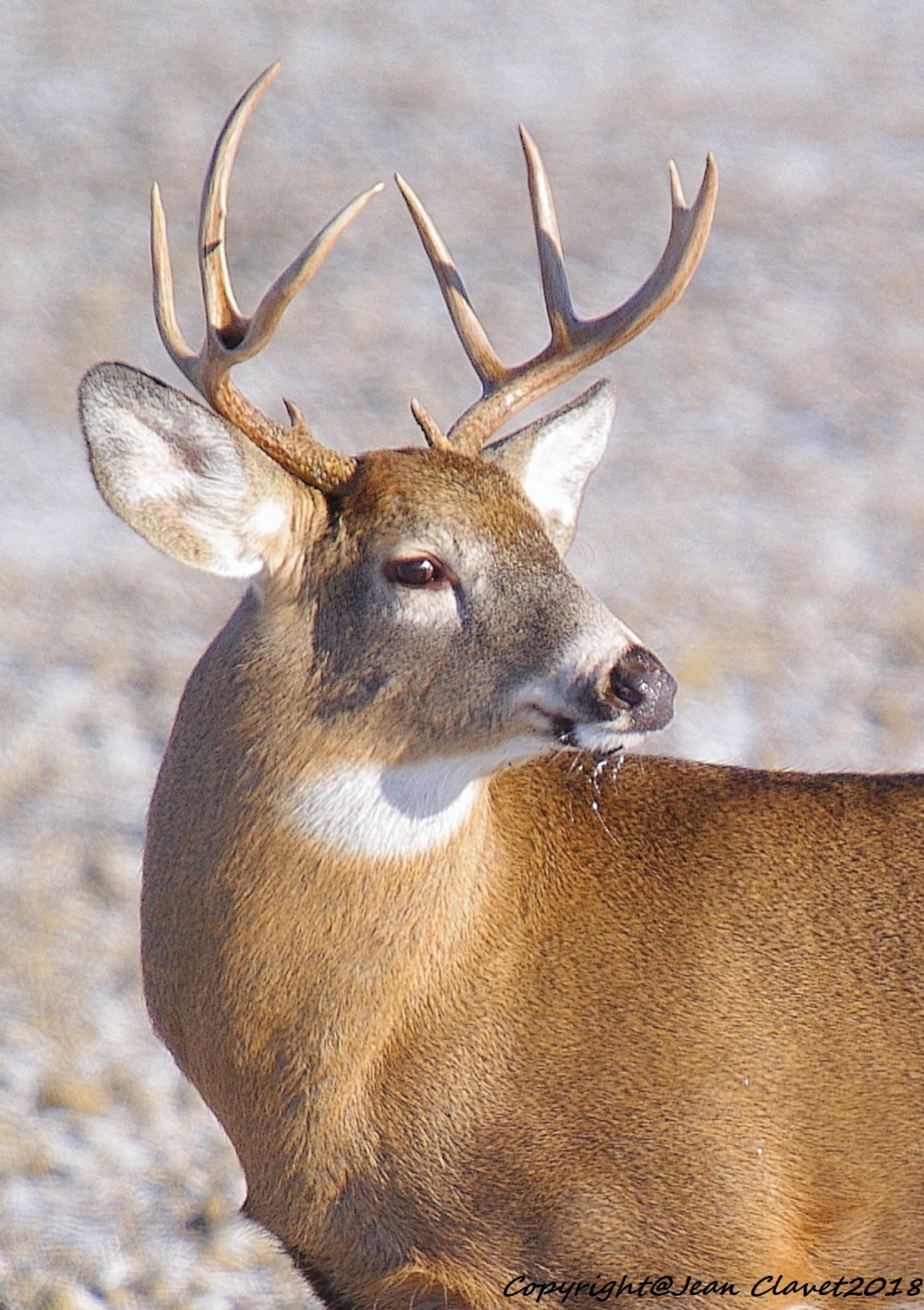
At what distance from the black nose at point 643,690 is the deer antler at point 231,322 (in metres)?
0.64

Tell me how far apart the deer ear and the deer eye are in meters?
0.54

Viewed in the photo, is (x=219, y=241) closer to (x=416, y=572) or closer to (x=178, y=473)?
(x=178, y=473)

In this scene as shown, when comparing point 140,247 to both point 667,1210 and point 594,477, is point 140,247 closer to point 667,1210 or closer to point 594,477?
point 594,477

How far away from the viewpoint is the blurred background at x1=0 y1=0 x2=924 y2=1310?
463 centimetres

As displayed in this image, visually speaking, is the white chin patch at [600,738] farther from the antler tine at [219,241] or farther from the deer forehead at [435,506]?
the antler tine at [219,241]

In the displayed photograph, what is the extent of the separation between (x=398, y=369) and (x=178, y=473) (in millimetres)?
5690

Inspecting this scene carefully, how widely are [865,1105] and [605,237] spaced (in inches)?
285

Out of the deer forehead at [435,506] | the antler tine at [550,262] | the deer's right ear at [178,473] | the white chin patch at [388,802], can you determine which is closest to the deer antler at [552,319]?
the antler tine at [550,262]

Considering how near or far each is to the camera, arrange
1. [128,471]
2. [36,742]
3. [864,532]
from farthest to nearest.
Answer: [864,532] < [36,742] < [128,471]

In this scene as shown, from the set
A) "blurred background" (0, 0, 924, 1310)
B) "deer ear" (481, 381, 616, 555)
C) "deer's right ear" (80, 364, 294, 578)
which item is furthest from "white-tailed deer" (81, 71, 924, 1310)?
"blurred background" (0, 0, 924, 1310)

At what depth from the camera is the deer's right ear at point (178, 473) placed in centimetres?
297

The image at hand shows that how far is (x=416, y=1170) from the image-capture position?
10.4 feet

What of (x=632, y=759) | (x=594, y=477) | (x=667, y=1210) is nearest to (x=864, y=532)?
(x=594, y=477)

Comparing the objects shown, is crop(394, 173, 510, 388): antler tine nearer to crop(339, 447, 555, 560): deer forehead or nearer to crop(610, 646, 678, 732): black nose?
crop(339, 447, 555, 560): deer forehead
